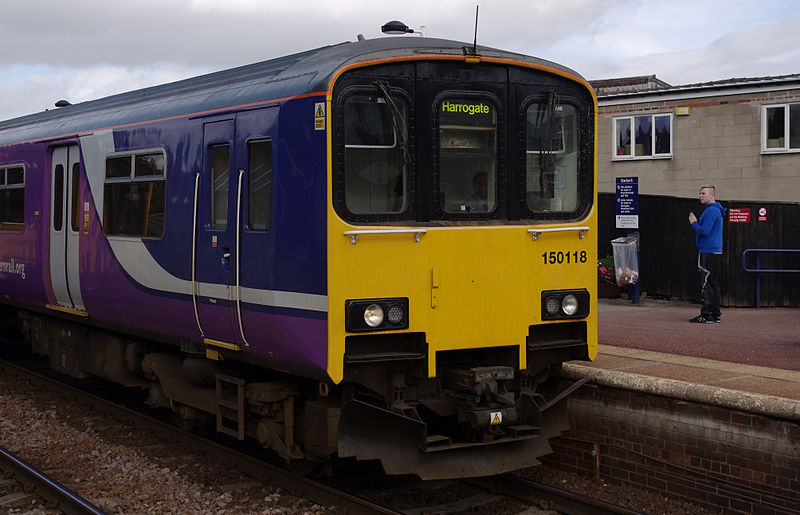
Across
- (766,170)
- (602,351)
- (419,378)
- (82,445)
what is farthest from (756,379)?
(766,170)

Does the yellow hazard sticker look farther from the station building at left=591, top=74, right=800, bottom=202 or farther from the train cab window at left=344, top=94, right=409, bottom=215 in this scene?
the station building at left=591, top=74, right=800, bottom=202

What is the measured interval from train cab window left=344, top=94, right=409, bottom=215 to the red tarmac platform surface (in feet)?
14.6

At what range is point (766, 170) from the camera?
2183cm

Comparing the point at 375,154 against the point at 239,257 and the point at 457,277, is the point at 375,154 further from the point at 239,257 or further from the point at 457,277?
the point at 239,257

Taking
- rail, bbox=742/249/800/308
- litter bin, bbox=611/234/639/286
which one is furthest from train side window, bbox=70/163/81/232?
rail, bbox=742/249/800/308

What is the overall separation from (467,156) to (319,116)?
1.19 m

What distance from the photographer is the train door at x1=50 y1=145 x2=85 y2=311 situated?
9.77 meters

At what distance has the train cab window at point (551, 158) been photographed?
707cm

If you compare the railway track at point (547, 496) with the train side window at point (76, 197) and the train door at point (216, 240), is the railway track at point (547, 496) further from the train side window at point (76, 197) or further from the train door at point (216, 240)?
the train side window at point (76, 197)

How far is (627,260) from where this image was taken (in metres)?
15.6

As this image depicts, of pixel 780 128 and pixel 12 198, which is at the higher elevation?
pixel 780 128

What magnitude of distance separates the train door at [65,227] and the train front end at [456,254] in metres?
4.43

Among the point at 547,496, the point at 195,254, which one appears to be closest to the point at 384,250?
the point at 195,254

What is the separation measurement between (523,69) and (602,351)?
12.3 ft
